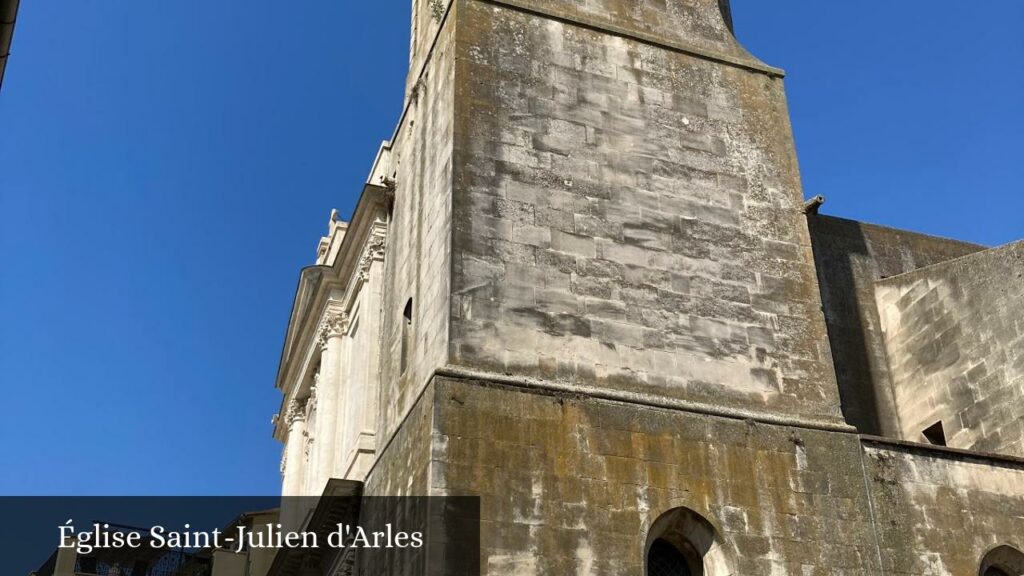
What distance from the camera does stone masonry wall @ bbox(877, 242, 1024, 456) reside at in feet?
58.4

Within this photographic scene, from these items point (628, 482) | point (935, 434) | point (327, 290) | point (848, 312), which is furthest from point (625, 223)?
point (327, 290)

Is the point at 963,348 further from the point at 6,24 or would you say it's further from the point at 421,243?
the point at 6,24

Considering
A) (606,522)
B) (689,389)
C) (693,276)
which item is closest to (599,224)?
(693,276)

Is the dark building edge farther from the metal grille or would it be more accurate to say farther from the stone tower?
the metal grille

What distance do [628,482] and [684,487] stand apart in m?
0.73

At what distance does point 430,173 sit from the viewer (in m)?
17.2

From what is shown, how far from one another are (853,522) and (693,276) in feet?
12.2

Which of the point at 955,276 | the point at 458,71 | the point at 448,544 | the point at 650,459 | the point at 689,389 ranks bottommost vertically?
the point at 448,544

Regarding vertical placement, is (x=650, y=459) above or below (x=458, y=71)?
below

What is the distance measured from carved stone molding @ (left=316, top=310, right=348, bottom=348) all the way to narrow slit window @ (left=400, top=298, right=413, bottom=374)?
25.5 feet

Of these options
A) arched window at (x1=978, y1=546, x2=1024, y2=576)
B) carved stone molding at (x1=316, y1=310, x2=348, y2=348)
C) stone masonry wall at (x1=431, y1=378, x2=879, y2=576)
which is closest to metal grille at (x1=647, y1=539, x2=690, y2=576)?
stone masonry wall at (x1=431, y1=378, x2=879, y2=576)

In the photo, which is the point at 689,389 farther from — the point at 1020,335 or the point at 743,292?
the point at 1020,335

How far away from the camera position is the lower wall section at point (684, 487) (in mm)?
13938

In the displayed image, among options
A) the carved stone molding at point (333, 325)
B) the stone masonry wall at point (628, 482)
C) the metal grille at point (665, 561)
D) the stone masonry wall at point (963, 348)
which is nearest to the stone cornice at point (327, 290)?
the carved stone molding at point (333, 325)
